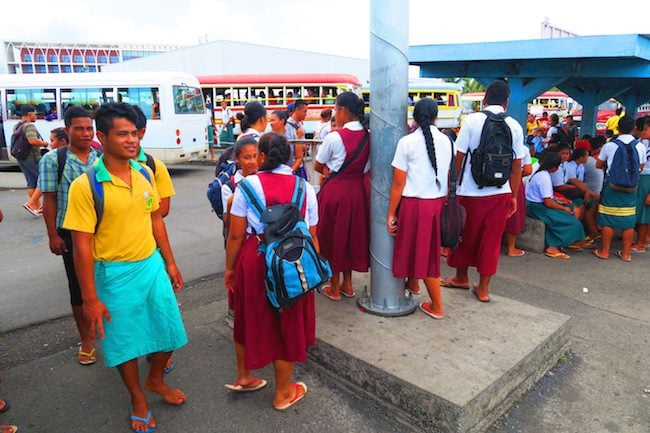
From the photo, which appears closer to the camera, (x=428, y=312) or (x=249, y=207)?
(x=249, y=207)

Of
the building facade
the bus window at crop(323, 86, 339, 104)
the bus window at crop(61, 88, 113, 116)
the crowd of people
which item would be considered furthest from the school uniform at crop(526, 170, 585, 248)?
the building facade

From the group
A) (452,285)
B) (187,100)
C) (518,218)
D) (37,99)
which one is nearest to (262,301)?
(452,285)

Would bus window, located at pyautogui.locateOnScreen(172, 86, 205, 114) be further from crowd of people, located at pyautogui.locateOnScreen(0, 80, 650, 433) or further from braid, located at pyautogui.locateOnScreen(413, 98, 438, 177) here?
braid, located at pyautogui.locateOnScreen(413, 98, 438, 177)

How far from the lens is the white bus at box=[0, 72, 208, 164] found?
39.2ft

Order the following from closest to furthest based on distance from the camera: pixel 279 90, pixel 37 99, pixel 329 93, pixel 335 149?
pixel 335 149, pixel 37 99, pixel 279 90, pixel 329 93

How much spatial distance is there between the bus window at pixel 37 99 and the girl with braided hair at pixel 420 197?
1194cm

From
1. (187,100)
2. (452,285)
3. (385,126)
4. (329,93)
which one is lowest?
(452,285)

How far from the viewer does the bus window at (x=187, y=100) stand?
40.4ft

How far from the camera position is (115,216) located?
7.53 feet

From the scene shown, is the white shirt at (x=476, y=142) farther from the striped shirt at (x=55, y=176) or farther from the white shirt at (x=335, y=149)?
the striped shirt at (x=55, y=176)

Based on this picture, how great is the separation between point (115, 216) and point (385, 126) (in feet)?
5.79

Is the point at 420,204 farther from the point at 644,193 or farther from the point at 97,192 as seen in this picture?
the point at 644,193

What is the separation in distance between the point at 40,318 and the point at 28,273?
1.44 metres

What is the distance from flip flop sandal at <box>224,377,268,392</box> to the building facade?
63.8 meters
